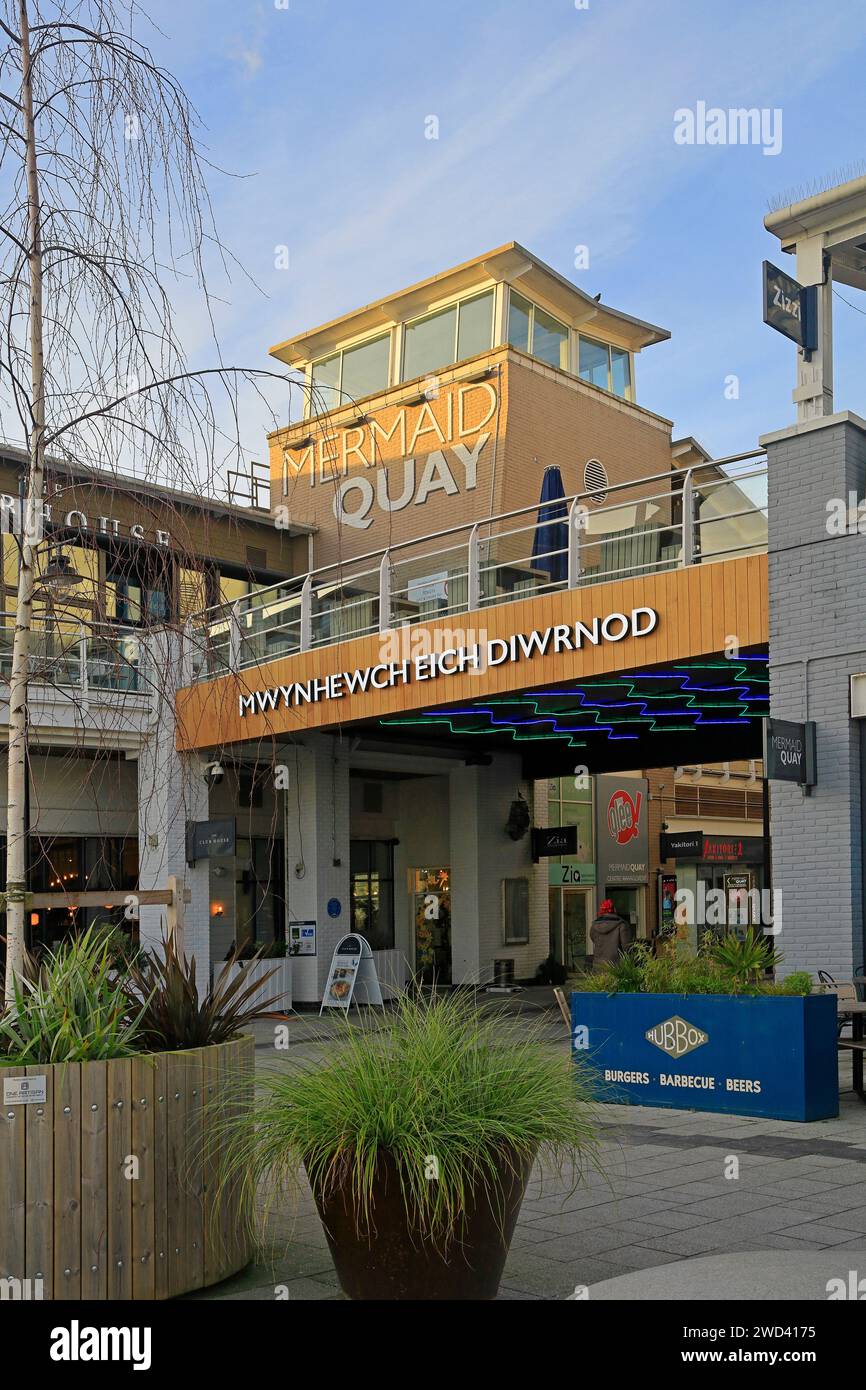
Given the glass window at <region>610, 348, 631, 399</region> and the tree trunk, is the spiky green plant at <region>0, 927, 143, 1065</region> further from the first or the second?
the glass window at <region>610, 348, 631, 399</region>

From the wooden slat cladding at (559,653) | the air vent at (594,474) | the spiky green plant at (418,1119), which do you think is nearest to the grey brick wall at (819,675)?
the wooden slat cladding at (559,653)

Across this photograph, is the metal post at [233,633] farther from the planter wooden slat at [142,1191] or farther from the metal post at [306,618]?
the metal post at [306,618]

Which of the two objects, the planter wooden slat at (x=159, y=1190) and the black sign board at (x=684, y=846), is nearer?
the planter wooden slat at (x=159, y=1190)

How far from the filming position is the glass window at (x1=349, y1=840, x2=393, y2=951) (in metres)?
26.2

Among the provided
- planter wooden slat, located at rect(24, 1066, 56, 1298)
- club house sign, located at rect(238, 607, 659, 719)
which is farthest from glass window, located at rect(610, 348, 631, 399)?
planter wooden slat, located at rect(24, 1066, 56, 1298)

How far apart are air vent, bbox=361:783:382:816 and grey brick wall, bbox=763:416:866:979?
46.2 ft

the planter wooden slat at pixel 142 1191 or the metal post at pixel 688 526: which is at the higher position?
the metal post at pixel 688 526

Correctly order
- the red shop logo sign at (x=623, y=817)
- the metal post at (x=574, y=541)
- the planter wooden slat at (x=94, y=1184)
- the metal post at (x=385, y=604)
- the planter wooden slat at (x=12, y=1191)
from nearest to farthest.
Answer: the planter wooden slat at (x=12, y=1191) < the planter wooden slat at (x=94, y=1184) < the metal post at (x=574, y=541) < the metal post at (x=385, y=604) < the red shop logo sign at (x=623, y=817)

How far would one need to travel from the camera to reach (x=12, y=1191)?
4.93 m

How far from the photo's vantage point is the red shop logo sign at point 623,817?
31.8 m

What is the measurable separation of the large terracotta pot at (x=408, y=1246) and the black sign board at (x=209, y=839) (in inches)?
633

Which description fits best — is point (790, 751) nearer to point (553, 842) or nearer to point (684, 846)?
point (553, 842)

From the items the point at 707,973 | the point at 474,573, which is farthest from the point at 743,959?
the point at 474,573
